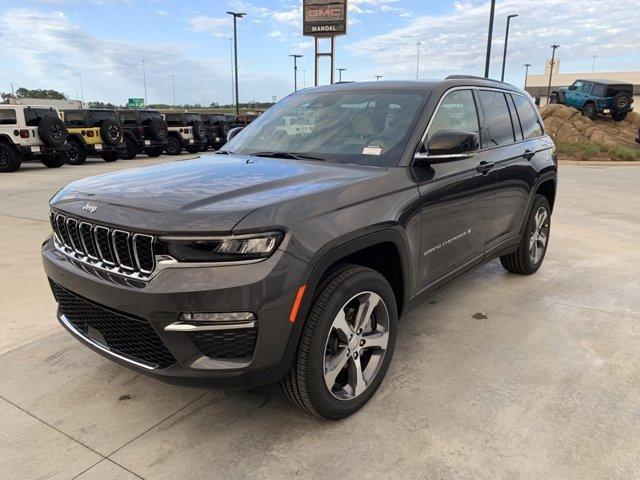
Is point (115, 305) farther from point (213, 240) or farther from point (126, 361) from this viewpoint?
point (213, 240)

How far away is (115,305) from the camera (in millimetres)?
2303

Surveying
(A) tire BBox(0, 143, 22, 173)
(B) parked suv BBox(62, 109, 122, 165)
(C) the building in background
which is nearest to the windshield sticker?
(A) tire BBox(0, 143, 22, 173)

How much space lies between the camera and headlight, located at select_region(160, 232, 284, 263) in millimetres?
2150

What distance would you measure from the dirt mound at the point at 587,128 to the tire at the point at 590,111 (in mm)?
344

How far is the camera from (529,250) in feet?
16.1

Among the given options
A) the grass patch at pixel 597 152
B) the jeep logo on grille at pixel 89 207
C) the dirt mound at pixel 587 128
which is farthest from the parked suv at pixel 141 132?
the jeep logo on grille at pixel 89 207

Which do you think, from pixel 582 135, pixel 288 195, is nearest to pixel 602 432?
pixel 288 195

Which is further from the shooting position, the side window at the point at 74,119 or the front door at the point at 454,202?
the side window at the point at 74,119

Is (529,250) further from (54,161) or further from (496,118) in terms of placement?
(54,161)

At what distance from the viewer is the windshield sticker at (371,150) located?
312cm

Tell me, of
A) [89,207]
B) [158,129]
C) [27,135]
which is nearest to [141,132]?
[158,129]

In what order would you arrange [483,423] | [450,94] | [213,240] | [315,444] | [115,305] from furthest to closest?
[450,94]
[483,423]
[315,444]
[115,305]
[213,240]

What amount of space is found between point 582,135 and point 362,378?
25.1 m

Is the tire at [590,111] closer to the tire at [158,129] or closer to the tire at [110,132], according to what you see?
the tire at [158,129]
